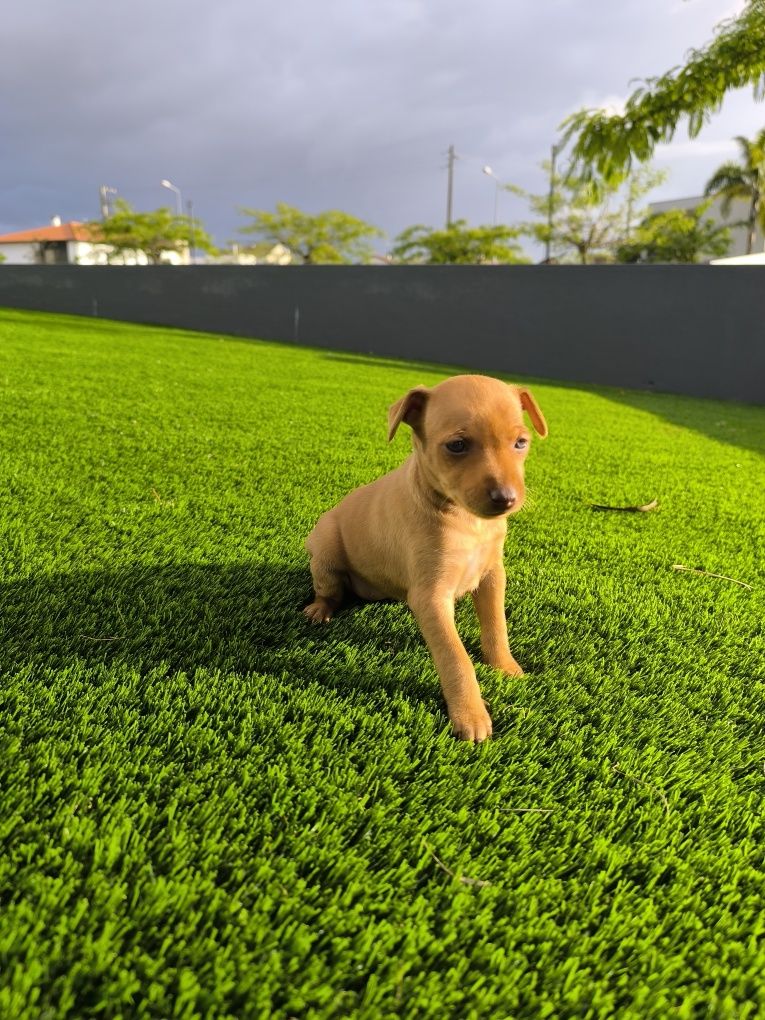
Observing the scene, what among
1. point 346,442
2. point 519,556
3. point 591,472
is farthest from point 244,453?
point 591,472

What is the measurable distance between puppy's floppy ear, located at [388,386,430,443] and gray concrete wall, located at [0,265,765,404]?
13.4 meters

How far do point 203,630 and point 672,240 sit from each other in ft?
158

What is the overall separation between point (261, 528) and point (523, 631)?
1441mm

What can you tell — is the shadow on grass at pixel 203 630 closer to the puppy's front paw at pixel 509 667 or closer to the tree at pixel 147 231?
the puppy's front paw at pixel 509 667

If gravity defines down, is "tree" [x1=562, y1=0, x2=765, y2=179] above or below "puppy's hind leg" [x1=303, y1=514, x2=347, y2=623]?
above

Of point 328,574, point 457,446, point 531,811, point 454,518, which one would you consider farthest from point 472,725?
point 328,574

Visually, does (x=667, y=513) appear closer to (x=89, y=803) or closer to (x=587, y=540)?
(x=587, y=540)

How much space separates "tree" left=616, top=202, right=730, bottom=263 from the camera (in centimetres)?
3922

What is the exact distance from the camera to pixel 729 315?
12977 mm

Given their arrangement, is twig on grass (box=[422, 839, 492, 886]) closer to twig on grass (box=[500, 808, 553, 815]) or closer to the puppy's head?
twig on grass (box=[500, 808, 553, 815])

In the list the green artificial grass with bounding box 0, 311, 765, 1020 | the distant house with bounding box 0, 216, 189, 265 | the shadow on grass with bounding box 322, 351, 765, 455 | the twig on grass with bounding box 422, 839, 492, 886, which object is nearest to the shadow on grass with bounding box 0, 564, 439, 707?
the green artificial grass with bounding box 0, 311, 765, 1020

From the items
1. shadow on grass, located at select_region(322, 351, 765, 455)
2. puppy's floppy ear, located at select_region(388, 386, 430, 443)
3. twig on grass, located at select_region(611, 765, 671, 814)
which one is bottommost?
twig on grass, located at select_region(611, 765, 671, 814)

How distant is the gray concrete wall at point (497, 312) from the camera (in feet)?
43.2

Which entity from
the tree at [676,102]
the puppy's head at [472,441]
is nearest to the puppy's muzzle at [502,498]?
the puppy's head at [472,441]
